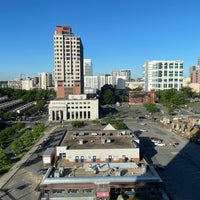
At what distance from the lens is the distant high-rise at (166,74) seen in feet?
333

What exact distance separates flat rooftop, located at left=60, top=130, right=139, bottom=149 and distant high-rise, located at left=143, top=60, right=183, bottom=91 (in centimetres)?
7856

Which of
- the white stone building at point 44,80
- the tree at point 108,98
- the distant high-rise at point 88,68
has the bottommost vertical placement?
the tree at point 108,98

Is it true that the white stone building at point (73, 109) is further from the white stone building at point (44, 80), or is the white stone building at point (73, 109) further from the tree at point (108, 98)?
the white stone building at point (44, 80)

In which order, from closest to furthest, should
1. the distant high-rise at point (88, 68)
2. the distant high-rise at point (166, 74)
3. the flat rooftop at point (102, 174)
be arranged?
the flat rooftop at point (102, 174) → the distant high-rise at point (166, 74) → the distant high-rise at point (88, 68)

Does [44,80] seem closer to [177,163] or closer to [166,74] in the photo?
[166,74]

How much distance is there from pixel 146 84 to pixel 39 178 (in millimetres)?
98823

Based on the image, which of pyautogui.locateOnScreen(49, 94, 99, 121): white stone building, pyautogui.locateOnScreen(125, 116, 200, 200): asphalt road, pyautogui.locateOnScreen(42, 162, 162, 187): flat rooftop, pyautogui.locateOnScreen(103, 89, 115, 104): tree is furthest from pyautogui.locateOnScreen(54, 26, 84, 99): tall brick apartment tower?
pyautogui.locateOnScreen(42, 162, 162, 187): flat rooftop

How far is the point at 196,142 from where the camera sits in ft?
117

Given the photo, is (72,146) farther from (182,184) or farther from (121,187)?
(182,184)

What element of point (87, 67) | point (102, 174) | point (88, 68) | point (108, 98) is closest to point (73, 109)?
point (108, 98)

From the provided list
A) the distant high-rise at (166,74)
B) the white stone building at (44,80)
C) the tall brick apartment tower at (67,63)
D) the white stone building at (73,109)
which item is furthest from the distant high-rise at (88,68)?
the white stone building at (73,109)

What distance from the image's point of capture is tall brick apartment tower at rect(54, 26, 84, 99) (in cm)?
6631

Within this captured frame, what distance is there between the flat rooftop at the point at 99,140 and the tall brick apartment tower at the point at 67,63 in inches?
1500

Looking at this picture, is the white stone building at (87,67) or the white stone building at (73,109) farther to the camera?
the white stone building at (87,67)
